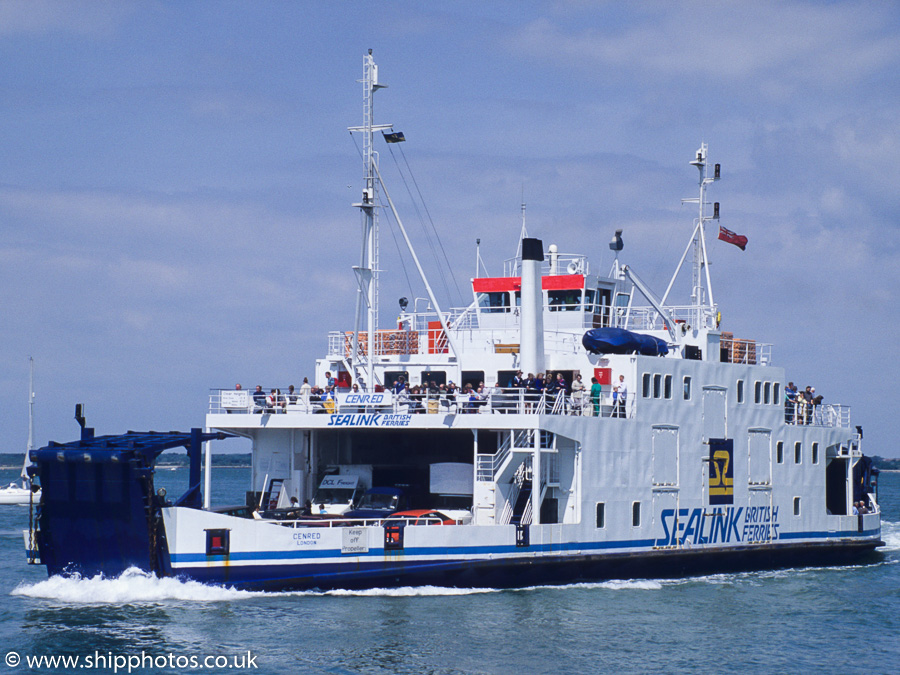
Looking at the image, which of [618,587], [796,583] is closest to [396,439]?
[618,587]

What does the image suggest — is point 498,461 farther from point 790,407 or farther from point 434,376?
point 790,407

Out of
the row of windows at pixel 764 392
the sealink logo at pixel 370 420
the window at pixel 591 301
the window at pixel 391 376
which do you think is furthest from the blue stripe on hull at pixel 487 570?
the window at pixel 391 376

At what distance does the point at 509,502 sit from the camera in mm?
27391

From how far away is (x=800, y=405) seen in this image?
3503 centimetres

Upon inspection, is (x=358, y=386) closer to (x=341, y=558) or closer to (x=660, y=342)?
(x=341, y=558)

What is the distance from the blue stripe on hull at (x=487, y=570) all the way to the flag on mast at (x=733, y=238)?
9010 millimetres

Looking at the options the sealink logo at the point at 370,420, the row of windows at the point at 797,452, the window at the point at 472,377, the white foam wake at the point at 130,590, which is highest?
the window at the point at 472,377

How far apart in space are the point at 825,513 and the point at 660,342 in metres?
8.52

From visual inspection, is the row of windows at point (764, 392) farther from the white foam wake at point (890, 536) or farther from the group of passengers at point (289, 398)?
the group of passengers at point (289, 398)

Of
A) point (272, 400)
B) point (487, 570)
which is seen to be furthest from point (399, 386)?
point (487, 570)

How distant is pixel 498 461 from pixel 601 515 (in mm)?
2961

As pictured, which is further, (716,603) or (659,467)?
(659,467)

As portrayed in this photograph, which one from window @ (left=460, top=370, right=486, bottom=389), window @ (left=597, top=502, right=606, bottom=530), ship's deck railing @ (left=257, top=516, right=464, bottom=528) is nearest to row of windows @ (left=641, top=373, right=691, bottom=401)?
window @ (left=597, top=502, right=606, bottom=530)

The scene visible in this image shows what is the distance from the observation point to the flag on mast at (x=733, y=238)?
35406mm
